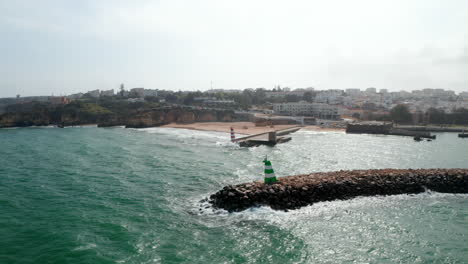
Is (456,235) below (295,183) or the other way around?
below

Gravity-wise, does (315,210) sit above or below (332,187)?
below

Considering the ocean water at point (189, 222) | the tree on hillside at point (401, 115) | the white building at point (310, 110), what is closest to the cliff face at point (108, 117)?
the white building at point (310, 110)

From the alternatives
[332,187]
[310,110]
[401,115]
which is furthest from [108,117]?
[401,115]

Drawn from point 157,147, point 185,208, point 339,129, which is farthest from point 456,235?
point 339,129

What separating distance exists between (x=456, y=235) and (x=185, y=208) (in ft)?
38.2

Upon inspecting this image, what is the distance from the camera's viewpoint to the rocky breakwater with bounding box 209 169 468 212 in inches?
627

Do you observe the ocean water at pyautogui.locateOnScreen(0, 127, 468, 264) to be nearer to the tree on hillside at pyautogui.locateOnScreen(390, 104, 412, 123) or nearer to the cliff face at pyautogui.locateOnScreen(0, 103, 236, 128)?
the cliff face at pyautogui.locateOnScreen(0, 103, 236, 128)

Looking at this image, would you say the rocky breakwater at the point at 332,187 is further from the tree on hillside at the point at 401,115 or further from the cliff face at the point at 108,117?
the tree on hillside at the point at 401,115

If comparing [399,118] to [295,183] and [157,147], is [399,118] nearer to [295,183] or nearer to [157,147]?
[157,147]

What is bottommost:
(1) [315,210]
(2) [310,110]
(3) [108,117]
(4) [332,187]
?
(1) [315,210]

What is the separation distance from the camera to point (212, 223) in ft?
46.1

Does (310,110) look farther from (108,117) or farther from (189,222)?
(189,222)

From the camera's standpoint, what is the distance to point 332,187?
18.0m

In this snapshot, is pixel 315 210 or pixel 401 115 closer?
pixel 315 210
